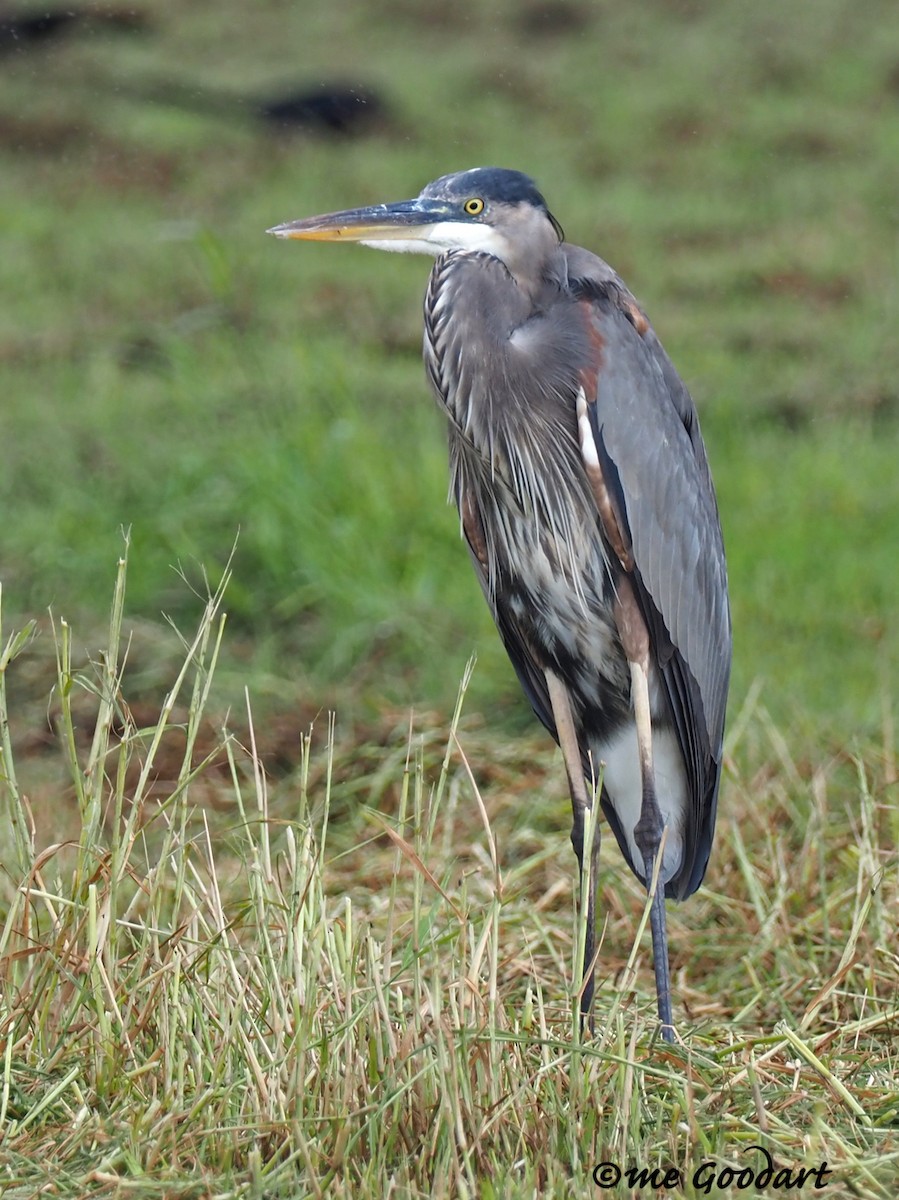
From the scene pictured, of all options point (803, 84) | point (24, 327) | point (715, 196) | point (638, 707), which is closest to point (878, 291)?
point (715, 196)

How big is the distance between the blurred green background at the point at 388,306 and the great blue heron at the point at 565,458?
2.25ft

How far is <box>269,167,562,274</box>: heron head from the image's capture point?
272 centimetres

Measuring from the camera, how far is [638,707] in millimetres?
2738

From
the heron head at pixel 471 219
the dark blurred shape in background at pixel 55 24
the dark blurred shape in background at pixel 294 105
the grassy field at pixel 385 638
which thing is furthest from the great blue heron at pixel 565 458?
the dark blurred shape in background at pixel 55 24

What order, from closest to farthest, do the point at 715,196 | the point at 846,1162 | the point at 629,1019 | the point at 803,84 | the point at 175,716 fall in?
the point at 846,1162
the point at 629,1019
the point at 175,716
the point at 715,196
the point at 803,84

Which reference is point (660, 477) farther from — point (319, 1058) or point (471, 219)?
point (319, 1058)

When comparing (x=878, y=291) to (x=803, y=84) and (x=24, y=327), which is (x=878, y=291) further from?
(x=24, y=327)

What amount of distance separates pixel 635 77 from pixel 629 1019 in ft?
25.6

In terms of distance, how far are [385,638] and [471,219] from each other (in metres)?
1.85

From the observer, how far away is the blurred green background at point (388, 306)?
15.1ft

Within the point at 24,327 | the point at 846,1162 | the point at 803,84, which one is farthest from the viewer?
the point at 803,84

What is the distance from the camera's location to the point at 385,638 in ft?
14.5

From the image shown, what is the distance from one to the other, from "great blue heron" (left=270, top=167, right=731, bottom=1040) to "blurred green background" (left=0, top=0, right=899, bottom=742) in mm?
685

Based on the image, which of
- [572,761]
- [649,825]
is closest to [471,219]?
[572,761]
